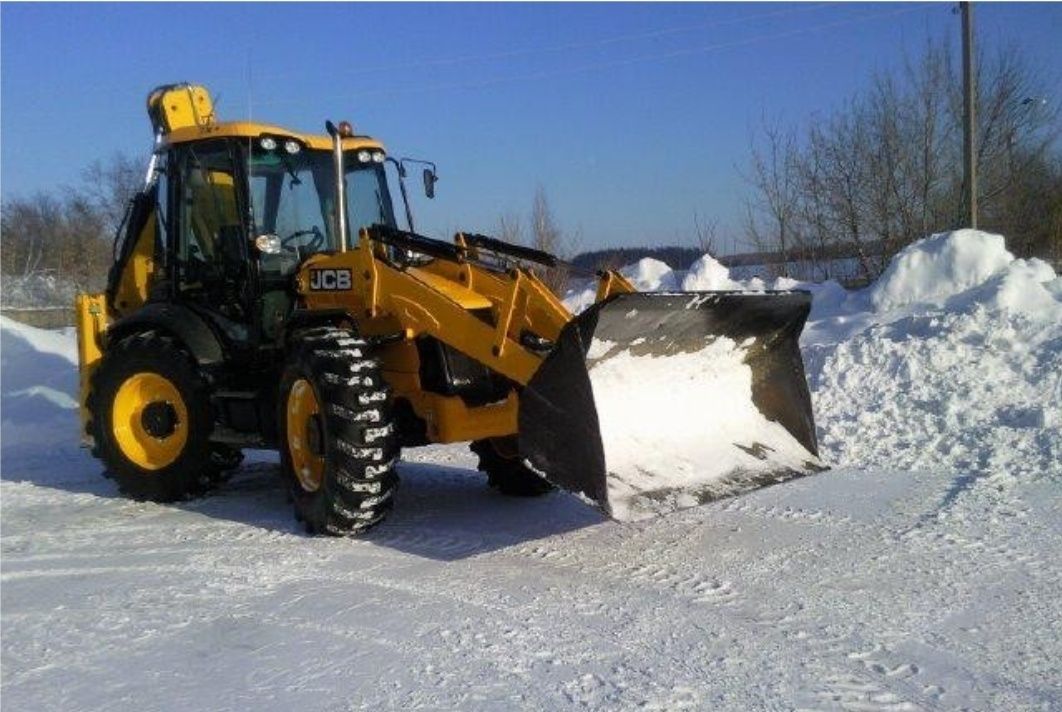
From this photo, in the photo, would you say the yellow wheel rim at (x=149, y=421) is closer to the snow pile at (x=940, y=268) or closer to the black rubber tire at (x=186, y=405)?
the black rubber tire at (x=186, y=405)

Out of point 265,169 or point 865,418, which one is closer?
point 265,169

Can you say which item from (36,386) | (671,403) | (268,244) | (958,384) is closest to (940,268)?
(958,384)

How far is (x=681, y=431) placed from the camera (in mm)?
5777

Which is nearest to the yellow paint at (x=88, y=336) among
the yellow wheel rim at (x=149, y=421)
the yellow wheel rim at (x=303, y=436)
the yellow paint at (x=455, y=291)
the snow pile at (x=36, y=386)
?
the yellow wheel rim at (x=149, y=421)

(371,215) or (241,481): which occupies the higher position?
(371,215)

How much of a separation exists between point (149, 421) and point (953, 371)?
6.71m

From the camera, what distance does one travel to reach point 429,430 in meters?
6.29

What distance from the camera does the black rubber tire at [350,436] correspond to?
227 inches

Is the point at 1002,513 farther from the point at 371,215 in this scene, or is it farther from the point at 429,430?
the point at 371,215

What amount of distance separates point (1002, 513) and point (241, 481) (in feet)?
18.7

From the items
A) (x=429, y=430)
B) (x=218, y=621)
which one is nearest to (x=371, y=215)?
(x=429, y=430)

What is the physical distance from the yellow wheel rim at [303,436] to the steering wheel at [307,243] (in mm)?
1405

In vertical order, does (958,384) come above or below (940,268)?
below

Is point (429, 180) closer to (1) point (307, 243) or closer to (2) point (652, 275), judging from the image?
(1) point (307, 243)
